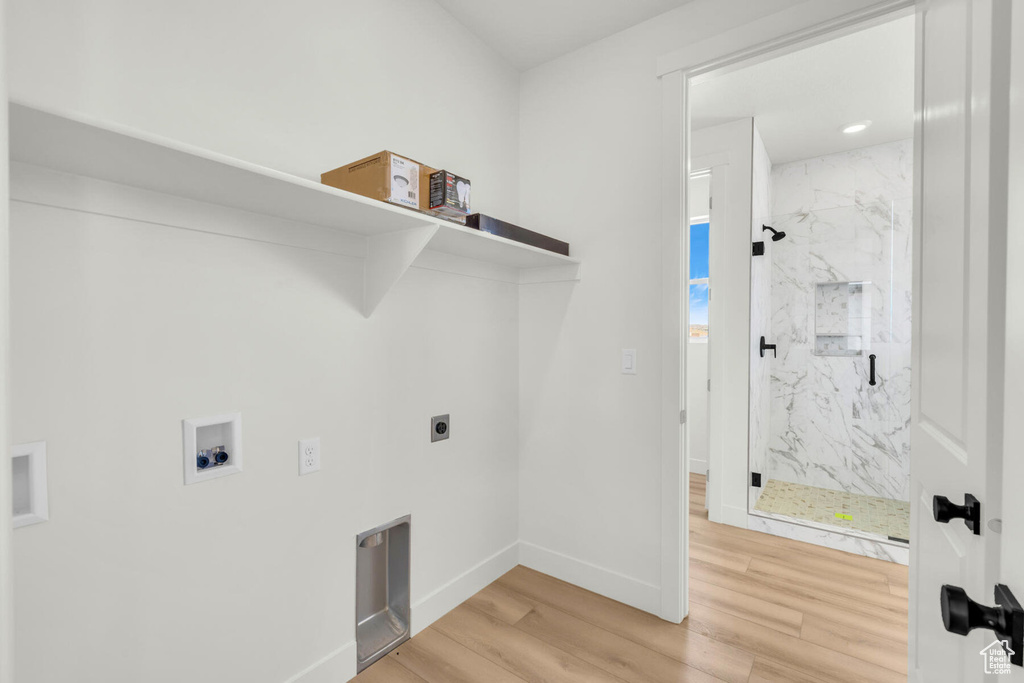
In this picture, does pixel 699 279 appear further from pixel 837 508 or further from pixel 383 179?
pixel 383 179

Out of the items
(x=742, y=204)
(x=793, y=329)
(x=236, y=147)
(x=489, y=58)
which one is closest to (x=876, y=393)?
(x=793, y=329)

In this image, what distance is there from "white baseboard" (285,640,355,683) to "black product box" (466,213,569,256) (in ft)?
4.99

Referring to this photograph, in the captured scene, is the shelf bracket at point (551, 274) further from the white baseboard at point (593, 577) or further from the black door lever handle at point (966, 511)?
the black door lever handle at point (966, 511)

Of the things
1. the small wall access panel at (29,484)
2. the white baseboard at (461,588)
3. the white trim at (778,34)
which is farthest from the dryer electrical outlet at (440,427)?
the white trim at (778,34)

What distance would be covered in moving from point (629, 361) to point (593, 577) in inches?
40.0

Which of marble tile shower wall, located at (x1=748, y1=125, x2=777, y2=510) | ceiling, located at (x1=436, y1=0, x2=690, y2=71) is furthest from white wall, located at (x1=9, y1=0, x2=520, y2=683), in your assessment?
marble tile shower wall, located at (x1=748, y1=125, x2=777, y2=510)

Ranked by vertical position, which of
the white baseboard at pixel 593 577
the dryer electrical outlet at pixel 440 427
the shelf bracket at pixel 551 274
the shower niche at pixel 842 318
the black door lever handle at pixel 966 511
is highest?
the shelf bracket at pixel 551 274

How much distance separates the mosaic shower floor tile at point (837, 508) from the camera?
271cm

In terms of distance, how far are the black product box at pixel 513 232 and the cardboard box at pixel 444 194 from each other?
136 mm

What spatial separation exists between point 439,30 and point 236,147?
110cm

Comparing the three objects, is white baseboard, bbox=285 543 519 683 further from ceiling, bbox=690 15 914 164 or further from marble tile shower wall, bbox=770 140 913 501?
ceiling, bbox=690 15 914 164

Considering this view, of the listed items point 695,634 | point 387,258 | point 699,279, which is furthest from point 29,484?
point 699,279

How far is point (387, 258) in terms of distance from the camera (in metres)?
1.58

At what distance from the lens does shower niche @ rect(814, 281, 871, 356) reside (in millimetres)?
2875
